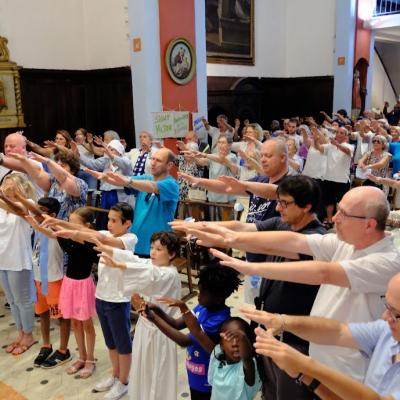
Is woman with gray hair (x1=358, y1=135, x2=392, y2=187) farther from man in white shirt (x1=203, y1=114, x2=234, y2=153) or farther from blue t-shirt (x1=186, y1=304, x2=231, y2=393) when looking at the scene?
blue t-shirt (x1=186, y1=304, x2=231, y2=393)

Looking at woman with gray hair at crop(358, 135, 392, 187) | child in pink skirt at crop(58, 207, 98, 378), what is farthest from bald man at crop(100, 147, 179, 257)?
woman with gray hair at crop(358, 135, 392, 187)

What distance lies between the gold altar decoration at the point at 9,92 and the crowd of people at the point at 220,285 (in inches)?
191

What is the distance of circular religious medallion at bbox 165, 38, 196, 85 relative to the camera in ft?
27.5

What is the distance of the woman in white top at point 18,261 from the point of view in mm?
3758

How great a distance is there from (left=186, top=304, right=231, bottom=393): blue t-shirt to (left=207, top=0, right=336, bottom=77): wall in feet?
35.6

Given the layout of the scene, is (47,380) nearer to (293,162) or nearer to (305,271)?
(305,271)

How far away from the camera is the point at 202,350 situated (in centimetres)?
249

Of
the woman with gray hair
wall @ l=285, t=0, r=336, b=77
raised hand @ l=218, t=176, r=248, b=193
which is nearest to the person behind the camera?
raised hand @ l=218, t=176, r=248, b=193

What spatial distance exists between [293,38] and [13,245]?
468 inches

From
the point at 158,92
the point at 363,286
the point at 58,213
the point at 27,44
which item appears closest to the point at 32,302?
the point at 58,213

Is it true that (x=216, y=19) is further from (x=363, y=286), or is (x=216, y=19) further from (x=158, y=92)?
(x=363, y=286)

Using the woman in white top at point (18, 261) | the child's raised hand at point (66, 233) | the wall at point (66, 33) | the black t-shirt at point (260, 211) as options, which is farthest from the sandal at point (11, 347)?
the wall at point (66, 33)

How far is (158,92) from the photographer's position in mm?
8367

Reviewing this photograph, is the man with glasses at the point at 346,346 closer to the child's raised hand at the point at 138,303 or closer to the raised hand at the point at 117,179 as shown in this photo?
the child's raised hand at the point at 138,303
